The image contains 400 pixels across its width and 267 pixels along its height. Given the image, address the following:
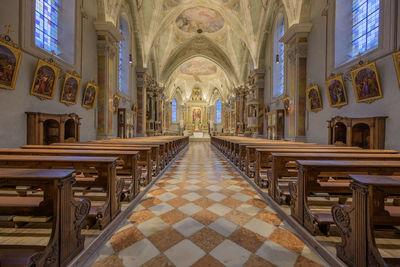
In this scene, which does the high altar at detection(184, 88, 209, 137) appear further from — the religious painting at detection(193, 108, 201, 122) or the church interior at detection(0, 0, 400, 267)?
the church interior at detection(0, 0, 400, 267)

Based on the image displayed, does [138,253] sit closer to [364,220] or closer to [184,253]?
[184,253]

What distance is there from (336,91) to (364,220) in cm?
711

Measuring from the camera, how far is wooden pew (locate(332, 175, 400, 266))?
171cm

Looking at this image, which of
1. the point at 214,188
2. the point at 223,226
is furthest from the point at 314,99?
the point at 223,226

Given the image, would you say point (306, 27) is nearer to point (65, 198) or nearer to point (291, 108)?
point (291, 108)

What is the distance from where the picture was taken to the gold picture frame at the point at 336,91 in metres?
7.34

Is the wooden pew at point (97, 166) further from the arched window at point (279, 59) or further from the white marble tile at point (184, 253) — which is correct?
the arched window at point (279, 59)

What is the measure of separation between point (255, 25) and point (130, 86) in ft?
32.5

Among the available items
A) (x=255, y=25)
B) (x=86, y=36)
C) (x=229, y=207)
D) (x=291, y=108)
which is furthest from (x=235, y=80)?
(x=229, y=207)

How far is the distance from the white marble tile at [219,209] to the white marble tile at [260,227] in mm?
473

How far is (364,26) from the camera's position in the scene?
6.97 meters

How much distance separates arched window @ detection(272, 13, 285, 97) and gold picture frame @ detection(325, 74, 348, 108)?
16.0 feet

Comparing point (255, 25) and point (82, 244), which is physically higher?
point (255, 25)

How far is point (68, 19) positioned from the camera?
8.25 metres
